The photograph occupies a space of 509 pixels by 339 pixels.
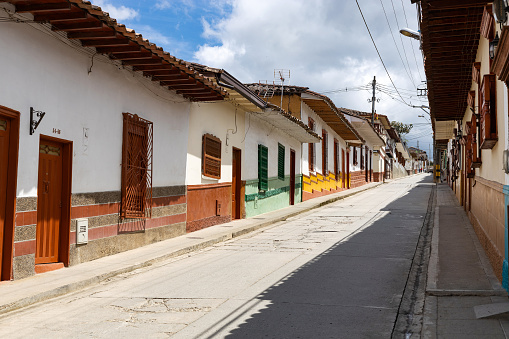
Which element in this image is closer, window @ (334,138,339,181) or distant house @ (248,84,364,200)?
distant house @ (248,84,364,200)

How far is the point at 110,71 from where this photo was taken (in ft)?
29.0

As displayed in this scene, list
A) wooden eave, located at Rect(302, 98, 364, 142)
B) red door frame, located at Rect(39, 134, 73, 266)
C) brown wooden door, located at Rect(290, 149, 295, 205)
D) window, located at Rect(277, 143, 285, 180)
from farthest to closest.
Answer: wooden eave, located at Rect(302, 98, 364, 142), brown wooden door, located at Rect(290, 149, 295, 205), window, located at Rect(277, 143, 285, 180), red door frame, located at Rect(39, 134, 73, 266)

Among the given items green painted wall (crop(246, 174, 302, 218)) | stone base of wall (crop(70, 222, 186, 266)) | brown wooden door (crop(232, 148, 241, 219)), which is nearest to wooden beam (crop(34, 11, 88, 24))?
stone base of wall (crop(70, 222, 186, 266))

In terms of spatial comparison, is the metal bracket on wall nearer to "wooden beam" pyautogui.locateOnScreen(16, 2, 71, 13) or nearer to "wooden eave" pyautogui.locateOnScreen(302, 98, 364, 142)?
"wooden beam" pyautogui.locateOnScreen(16, 2, 71, 13)

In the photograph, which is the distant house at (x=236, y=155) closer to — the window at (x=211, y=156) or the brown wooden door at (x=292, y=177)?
the window at (x=211, y=156)

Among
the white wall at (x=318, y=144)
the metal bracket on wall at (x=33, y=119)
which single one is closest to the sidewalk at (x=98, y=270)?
the metal bracket on wall at (x=33, y=119)

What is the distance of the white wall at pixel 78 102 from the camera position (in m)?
6.62

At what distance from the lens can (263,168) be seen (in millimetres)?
17984

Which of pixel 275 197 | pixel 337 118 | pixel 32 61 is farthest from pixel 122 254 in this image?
pixel 337 118

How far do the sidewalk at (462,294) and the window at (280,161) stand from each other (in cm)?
1054

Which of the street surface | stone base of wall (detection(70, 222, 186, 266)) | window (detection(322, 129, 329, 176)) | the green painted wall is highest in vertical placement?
window (detection(322, 129, 329, 176))

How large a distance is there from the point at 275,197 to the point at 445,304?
550 inches

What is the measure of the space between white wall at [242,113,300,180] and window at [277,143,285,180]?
0.80 ft

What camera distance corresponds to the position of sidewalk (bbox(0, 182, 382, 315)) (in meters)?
5.88
